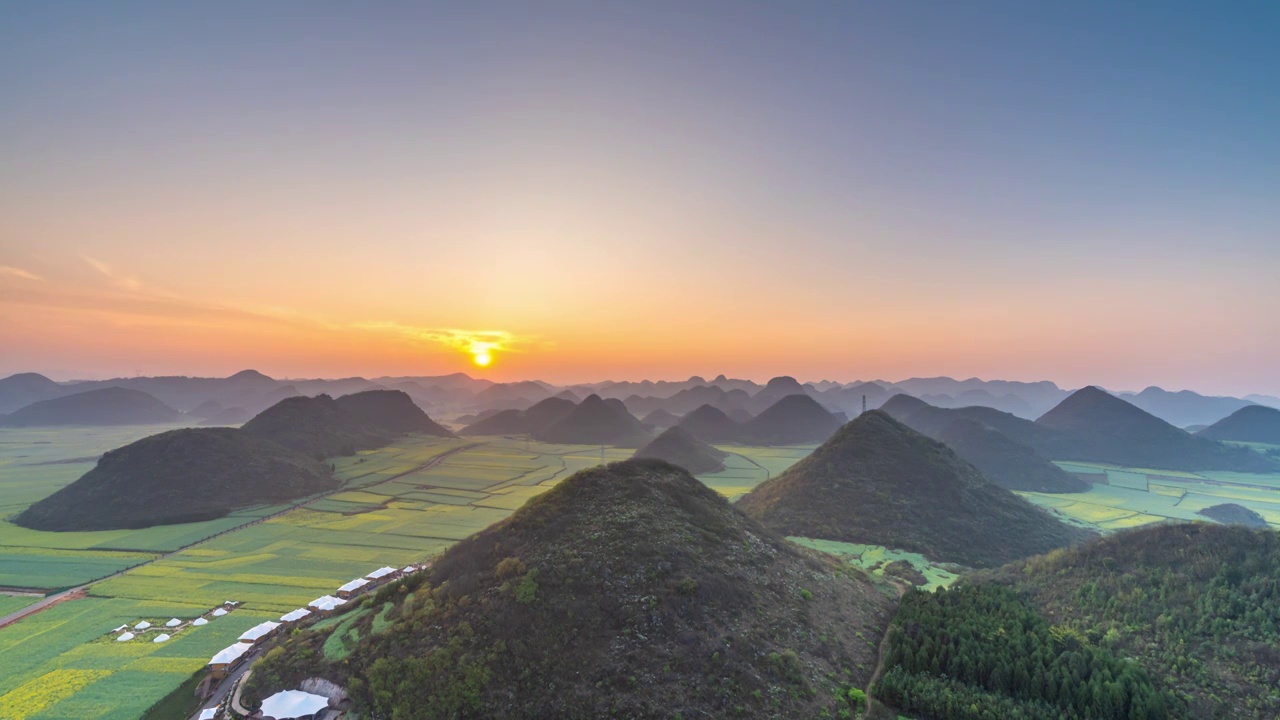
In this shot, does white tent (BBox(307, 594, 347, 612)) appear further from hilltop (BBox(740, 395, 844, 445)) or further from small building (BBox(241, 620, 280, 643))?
hilltop (BBox(740, 395, 844, 445))

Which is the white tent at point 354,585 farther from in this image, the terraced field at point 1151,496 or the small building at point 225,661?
the terraced field at point 1151,496

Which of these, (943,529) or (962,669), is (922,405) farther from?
(962,669)

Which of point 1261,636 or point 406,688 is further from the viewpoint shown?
point 1261,636

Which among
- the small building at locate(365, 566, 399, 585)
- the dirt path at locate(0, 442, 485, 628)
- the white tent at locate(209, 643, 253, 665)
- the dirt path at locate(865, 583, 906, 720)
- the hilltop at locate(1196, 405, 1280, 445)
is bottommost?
the dirt path at locate(0, 442, 485, 628)

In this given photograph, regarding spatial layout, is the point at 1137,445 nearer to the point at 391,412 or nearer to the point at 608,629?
the point at 608,629

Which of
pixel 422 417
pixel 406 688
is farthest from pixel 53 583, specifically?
pixel 422 417

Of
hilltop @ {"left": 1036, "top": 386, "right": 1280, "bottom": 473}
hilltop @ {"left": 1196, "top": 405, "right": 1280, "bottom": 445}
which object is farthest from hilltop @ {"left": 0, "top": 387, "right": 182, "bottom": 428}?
hilltop @ {"left": 1196, "top": 405, "right": 1280, "bottom": 445}
